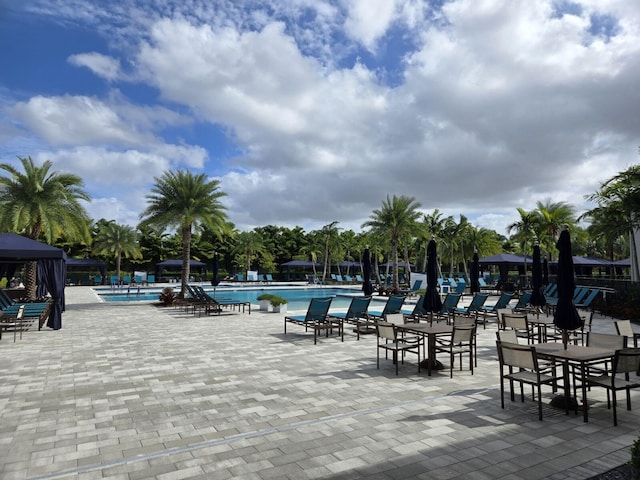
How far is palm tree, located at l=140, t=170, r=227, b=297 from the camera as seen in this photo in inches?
885

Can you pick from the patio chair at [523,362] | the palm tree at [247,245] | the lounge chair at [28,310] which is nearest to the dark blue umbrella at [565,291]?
the patio chair at [523,362]

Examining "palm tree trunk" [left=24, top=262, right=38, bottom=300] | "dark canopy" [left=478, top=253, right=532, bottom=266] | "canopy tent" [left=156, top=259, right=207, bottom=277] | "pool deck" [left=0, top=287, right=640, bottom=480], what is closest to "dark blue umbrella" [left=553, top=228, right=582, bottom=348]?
"pool deck" [left=0, top=287, right=640, bottom=480]

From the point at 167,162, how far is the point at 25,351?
1518 cm

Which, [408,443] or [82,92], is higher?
[82,92]

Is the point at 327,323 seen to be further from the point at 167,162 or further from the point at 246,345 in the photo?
the point at 167,162

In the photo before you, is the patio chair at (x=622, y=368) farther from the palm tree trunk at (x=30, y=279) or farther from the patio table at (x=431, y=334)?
the palm tree trunk at (x=30, y=279)

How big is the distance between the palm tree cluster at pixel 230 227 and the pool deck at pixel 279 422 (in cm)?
658

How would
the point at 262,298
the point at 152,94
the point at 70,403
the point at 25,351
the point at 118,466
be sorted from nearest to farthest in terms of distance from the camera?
the point at 118,466
the point at 70,403
the point at 25,351
the point at 152,94
the point at 262,298

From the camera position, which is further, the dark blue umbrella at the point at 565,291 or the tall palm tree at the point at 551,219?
the tall palm tree at the point at 551,219

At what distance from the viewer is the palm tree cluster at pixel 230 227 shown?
1812 centimetres

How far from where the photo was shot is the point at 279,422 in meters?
4.81

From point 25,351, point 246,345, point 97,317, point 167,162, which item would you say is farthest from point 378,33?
Result: point 167,162

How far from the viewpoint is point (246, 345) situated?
973 cm

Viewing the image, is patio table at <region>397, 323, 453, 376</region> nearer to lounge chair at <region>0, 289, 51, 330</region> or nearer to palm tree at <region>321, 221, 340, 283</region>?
lounge chair at <region>0, 289, 51, 330</region>
